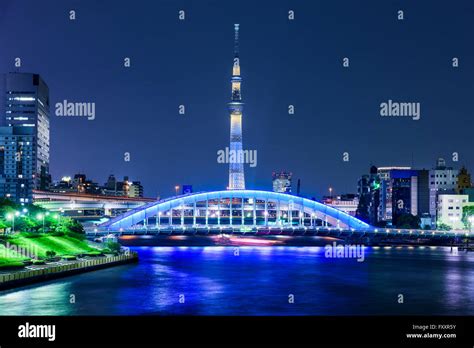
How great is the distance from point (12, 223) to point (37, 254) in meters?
11.1

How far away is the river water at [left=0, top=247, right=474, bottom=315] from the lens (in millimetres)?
38156

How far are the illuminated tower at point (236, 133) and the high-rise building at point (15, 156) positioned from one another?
38851 mm

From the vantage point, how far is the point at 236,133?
552 ft

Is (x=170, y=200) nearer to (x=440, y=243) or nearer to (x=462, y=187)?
(x=440, y=243)

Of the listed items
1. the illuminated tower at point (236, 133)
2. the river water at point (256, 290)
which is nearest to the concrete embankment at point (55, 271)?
the river water at point (256, 290)

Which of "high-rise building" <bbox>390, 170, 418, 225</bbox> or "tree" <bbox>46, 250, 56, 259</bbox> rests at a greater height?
"high-rise building" <bbox>390, 170, 418, 225</bbox>

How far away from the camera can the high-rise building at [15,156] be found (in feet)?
429

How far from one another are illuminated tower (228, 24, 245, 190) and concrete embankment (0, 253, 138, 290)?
97990 mm

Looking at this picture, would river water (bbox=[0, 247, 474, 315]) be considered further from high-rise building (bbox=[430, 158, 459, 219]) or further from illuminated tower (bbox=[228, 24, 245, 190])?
illuminated tower (bbox=[228, 24, 245, 190])

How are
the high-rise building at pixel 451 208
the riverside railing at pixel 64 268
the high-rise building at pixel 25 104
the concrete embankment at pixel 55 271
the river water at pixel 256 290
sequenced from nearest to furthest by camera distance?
the river water at pixel 256 290 < the concrete embankment at pixel 55 271 < the riverside railing at pixel 64 268 < the high-rise building at pixel 451 208 < the high-rise building at pixel 25 104

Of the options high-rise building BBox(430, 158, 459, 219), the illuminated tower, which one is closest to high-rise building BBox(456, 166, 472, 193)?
high-rise building BBox(430, 158, 459, 219)

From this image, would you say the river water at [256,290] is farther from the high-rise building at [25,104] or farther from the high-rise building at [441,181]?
the high-rise building at [25,104]

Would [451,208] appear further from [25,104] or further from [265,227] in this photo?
[25,104]

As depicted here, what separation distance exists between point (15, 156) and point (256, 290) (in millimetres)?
105776
